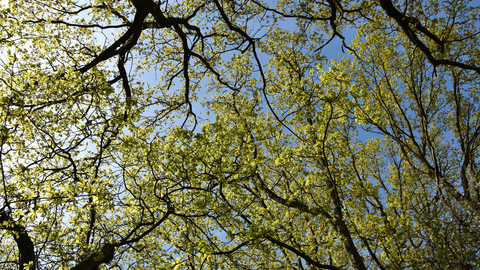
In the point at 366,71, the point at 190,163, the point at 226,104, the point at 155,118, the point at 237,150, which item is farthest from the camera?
the point at 226,104

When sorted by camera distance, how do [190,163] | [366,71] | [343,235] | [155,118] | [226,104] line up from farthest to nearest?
[226,104] < [155,118] < [366,71] < [343,235] < [190,163]

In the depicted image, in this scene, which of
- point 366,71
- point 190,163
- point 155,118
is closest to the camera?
point 190,163

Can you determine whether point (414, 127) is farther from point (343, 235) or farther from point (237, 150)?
point (237, 150)

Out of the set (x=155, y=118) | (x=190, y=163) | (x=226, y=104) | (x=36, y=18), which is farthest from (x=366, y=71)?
(x=36, y=18)

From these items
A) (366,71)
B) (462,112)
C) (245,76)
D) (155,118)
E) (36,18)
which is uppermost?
(36,18)

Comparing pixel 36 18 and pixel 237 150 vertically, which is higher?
pixel 36 18

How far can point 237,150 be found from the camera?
740 cm

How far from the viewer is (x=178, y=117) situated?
42.9 ft

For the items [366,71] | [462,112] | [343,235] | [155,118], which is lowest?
[343,235]

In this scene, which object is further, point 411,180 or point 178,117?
point 178,117

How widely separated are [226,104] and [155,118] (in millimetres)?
3498

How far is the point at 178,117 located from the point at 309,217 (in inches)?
318

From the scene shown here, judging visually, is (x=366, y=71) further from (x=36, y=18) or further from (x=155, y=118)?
(x=36, y=18)

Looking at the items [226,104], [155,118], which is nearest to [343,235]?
[226,104]
